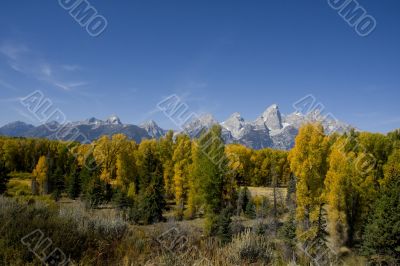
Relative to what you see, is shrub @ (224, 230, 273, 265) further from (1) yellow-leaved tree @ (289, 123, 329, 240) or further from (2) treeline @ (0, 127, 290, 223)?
(1) yellow-leaved tree @ (289, 123, 329, 240)

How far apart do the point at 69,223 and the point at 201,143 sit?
3468cm

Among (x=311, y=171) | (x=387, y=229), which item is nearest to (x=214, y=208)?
(x=311, y=171)

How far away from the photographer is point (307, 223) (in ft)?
110

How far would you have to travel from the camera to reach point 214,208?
3838 cm

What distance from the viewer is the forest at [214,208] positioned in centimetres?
684

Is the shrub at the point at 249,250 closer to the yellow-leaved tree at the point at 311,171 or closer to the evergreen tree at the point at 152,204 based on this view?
the yellow-leaved tree at the point at 311,171

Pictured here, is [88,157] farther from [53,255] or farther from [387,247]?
[53,255]

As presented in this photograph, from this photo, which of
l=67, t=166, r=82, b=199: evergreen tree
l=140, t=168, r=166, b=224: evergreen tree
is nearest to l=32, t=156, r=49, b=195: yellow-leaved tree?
l=67, t=166, r=82, b=199: evergreen tree

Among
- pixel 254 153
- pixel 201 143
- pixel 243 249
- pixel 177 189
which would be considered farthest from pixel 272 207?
pixel 243 249

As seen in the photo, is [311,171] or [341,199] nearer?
[311,171]

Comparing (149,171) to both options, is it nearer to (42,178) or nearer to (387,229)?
(42,178)

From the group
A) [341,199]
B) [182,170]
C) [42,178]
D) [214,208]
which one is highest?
[182,170]

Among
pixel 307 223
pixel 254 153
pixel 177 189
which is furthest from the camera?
pixel 254 153

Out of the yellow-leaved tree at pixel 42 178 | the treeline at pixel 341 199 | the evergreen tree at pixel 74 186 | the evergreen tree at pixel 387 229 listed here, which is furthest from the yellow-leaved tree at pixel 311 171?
the yellow-leaved tree at pixel 42 178
